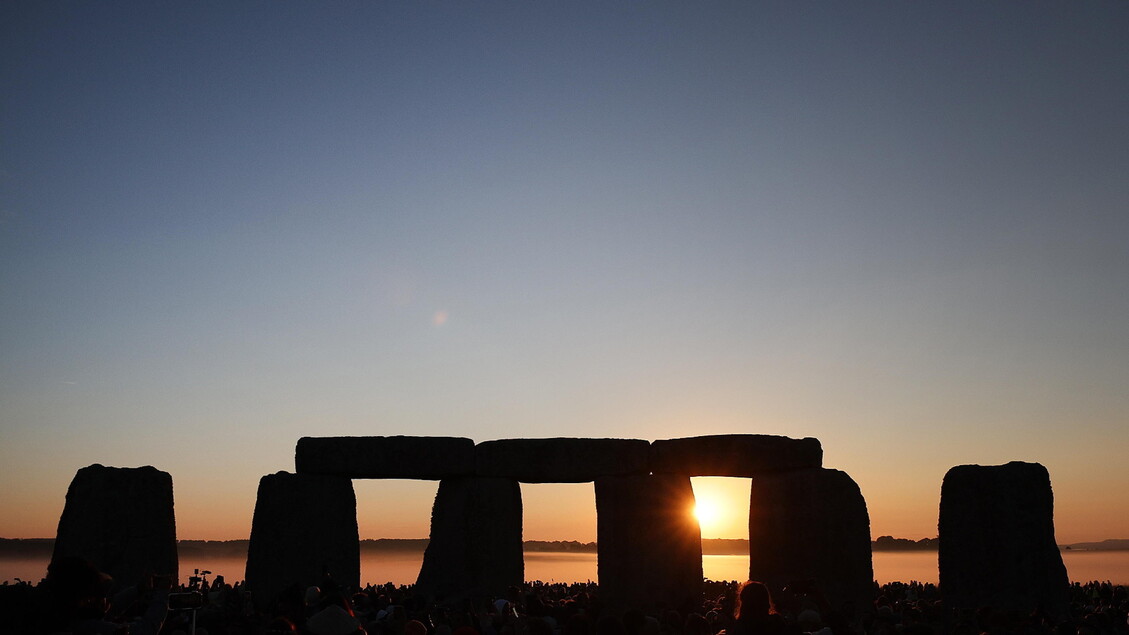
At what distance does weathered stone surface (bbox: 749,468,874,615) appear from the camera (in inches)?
617

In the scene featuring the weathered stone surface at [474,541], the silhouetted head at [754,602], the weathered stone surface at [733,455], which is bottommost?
the weathered stone surface at [474,541]

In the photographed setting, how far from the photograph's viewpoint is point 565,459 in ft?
56.9

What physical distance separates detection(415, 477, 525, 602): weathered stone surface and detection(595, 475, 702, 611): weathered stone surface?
61.3 inches

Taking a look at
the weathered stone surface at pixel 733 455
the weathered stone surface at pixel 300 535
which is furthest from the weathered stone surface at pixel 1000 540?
the weathered stone surface at pixel 300 535

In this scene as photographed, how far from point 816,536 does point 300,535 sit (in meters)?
8.68

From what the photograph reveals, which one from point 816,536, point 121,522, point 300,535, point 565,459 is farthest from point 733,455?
point 121,522

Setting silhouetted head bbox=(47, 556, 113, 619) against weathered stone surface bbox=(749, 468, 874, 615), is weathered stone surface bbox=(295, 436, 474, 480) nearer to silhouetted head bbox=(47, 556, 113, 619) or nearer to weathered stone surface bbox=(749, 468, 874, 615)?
weathered stone surface bbox=(749, 468, 874, 615)

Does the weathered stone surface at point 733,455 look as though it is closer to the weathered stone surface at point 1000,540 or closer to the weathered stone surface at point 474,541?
the weathered stone surface at point 1000,540

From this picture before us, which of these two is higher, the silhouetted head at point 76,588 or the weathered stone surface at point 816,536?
the silhouetted head at point 76,588

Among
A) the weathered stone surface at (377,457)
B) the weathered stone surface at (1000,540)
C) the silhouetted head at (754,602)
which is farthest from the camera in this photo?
the weathered stone surface at (377,457)

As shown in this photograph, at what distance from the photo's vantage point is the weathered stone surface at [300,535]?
16594 millimetres

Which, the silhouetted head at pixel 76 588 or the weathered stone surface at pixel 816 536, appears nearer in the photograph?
the silhouetted head at pixel 76 588

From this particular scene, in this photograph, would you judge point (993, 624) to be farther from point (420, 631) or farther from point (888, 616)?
point (420, 631)

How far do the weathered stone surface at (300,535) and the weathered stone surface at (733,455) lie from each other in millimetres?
5586
